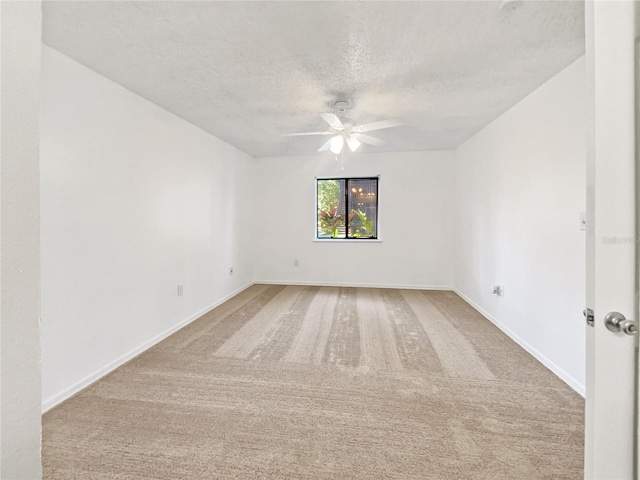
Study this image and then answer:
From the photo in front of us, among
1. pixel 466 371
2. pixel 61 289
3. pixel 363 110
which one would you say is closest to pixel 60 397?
pixel 61 289

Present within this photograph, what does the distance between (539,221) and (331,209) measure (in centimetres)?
326

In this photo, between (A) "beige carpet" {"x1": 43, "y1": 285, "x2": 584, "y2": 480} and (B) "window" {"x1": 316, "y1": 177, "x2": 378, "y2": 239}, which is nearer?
(A) "beige carpet" {"x1": 43, "y1": 285, "x2": 584, "y2": 480}

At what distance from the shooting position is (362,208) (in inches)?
204

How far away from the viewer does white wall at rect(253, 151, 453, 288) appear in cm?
484

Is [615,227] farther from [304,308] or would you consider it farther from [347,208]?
[347,208]

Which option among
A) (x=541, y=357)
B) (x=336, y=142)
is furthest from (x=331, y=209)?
(x=541, y=357)

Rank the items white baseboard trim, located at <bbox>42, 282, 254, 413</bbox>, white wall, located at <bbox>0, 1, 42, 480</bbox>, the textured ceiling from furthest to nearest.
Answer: white baseboard trim, located at <bbox>42, 282, 254, 413</bbox> → the textured ceiling → white wall, located at <bbox>0, 1, 42, 480</bbox>

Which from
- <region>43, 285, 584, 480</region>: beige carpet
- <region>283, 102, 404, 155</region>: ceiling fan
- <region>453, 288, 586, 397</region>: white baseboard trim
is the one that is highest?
<region>283, 102, 404, 155</region>: ceiling fan

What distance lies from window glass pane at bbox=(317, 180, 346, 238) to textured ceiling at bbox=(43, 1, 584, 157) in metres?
2.26

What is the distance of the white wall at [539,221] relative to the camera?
2.03 meters

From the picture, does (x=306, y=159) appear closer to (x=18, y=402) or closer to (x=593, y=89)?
(x=593, y=89)

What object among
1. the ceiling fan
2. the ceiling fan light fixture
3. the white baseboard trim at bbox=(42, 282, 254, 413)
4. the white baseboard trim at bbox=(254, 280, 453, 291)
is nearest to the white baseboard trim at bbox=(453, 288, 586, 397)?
the white baseboard trim at bbox=(254, 280, 453, 291)

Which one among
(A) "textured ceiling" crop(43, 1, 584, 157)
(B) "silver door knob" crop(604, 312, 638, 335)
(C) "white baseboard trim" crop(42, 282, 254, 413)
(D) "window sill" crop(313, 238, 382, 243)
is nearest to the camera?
(B) "silver door knob" crop(604, 312, 638, 335)

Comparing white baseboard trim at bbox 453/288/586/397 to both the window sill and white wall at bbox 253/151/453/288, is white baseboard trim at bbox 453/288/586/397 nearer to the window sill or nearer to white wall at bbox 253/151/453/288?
white wall at bbox 253/151/453/288
